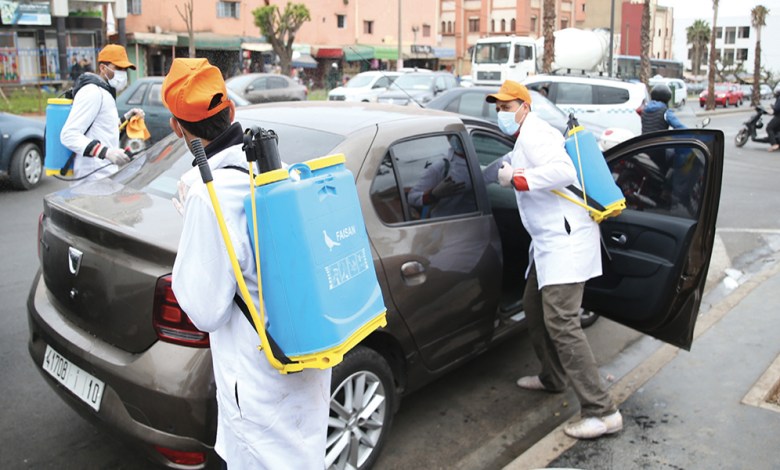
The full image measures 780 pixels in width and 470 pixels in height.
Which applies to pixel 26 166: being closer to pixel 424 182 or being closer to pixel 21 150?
pixel 21 150

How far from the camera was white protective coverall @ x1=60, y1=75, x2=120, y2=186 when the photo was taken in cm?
559

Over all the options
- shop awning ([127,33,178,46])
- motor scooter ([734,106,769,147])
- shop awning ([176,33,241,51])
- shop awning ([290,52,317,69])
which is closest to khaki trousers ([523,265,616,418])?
motor scooter ([734,106,769,147])

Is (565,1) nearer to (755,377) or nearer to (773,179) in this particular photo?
(773,179)

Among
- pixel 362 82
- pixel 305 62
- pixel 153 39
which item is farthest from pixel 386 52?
pixel 362 82

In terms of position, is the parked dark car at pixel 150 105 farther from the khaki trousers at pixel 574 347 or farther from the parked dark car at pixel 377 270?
the khaki trousers at pixel 574 347

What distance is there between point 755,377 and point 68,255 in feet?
13.0

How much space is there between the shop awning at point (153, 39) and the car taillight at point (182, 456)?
118 feet

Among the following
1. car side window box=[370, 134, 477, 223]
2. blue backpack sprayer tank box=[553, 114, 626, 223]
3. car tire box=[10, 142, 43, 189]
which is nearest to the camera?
car side window box=[370, 134, 477, 223]

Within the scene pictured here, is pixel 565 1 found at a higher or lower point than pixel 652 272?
higher

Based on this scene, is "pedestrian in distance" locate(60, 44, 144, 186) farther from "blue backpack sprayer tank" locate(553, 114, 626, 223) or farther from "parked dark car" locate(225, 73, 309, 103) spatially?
"parked dark car" locate(225, 73, 309, 103)

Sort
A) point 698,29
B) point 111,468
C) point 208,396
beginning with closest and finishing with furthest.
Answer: point 208,396
point 111,468
point 698,29

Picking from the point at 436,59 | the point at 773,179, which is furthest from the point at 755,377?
the point at 436,59

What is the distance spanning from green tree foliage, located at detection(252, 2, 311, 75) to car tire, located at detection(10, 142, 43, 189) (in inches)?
1140

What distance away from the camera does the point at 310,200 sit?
1992 millimetres
